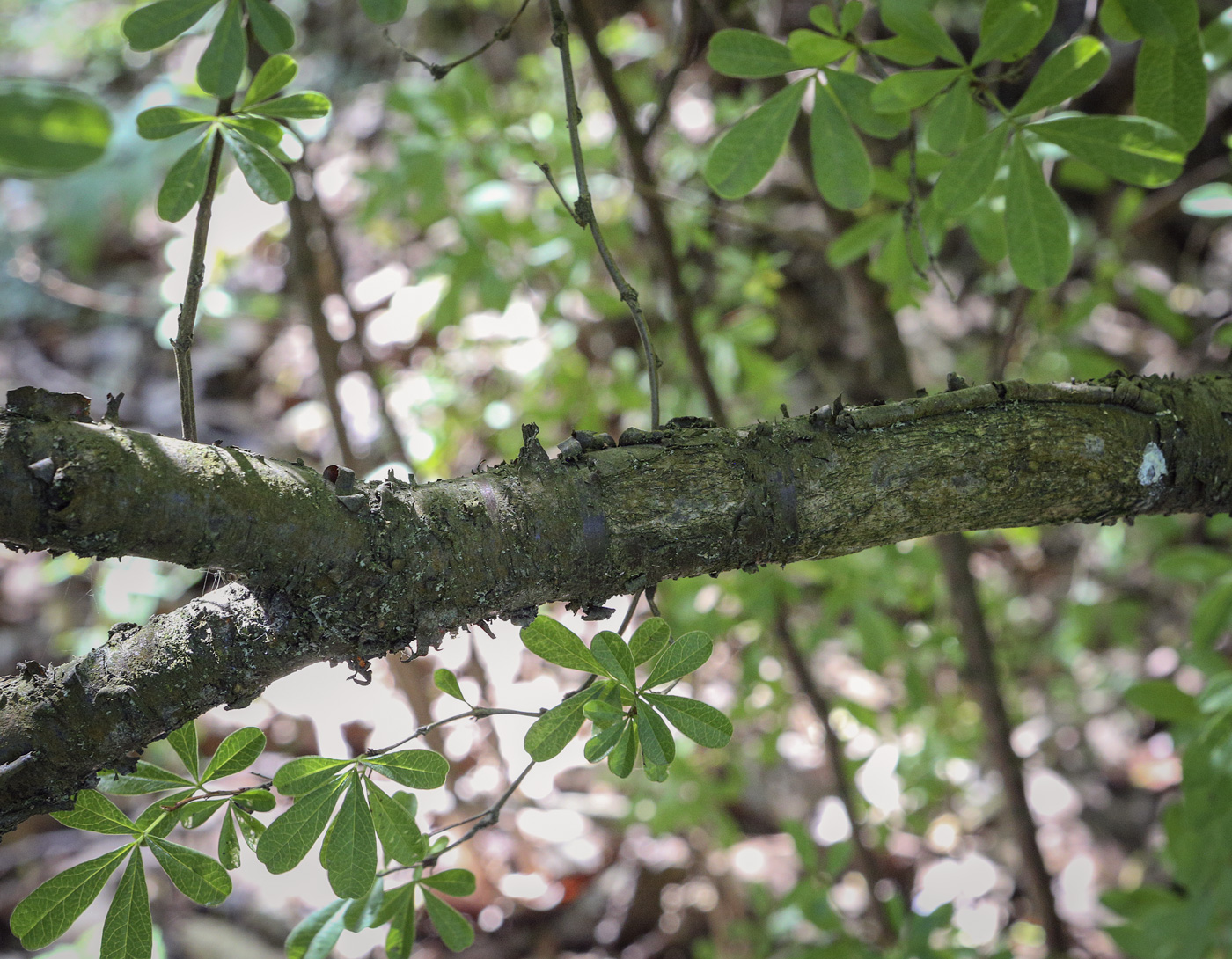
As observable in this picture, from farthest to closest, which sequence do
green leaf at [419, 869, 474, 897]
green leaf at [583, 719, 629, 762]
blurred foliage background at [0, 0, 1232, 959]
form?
blurred foliage background at [0, 0, 1232, 959] → green leaf at [419, 869, 474, 897] → green leaf at [583, 719, 629, 762]

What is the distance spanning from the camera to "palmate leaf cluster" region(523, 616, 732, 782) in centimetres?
77

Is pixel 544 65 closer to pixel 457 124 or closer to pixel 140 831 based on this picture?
pixel 457 124

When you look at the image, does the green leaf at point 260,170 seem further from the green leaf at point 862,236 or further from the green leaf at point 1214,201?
the green leaf at point 1214,201

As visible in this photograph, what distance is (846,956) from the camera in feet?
5.50

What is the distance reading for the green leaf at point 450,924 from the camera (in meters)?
0.91

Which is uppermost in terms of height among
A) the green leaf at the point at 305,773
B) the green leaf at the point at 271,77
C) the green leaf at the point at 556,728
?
the green leaf at the point at 271,77

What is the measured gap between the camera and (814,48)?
100 cm

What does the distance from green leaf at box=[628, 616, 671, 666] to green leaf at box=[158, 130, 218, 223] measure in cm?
69

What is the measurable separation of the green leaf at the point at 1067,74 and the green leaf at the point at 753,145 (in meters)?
0.27

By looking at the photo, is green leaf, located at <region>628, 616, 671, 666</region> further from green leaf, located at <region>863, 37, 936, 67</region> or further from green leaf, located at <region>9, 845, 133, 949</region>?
green leaf, located at <region>863, 37, 936, 67</region>

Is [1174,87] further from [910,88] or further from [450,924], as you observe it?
[450,924]

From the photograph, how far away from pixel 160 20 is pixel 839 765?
1.81 metres

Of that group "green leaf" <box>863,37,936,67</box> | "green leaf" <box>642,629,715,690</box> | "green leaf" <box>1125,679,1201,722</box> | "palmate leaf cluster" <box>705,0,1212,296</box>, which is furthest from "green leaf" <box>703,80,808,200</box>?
"green leaf" <box>1125,679,1201,722</box>

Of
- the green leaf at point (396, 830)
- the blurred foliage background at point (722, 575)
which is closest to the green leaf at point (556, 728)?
the green leaf at point (396, 830)
